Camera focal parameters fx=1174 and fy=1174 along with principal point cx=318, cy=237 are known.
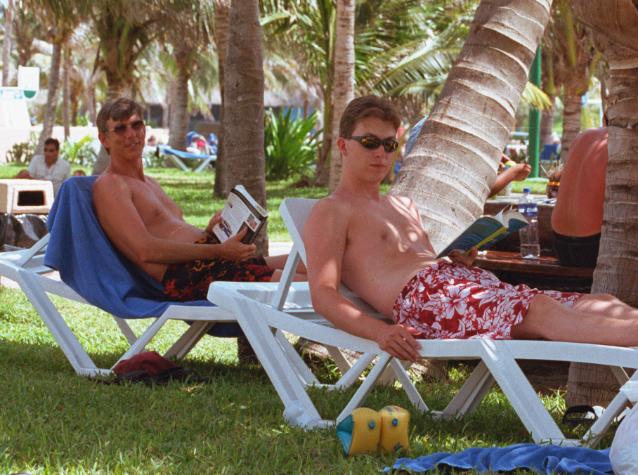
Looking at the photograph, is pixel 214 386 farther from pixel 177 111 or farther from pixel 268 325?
pixel 177 111

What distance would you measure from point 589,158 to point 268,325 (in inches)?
84.7

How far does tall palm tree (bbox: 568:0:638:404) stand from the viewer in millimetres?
4988

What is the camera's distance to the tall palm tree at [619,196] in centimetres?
499

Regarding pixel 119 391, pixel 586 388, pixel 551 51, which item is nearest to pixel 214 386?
pixel 119 391

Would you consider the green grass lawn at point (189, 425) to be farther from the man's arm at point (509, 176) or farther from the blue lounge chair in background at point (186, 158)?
the blue lounge chair in background at point (186, 158)

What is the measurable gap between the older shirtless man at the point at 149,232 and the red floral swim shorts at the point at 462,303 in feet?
4.87

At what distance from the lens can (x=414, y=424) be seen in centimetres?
464

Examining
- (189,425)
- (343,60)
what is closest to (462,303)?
(189,425)

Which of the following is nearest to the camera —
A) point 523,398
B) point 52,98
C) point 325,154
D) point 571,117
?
point 523,398

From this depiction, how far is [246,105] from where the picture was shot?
8.36 meters

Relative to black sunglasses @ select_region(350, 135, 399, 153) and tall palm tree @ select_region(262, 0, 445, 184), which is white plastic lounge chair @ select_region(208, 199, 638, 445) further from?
tall palm tree @ select_region(262, 0, 445, 184)

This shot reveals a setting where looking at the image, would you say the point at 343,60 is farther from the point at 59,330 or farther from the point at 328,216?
the point at 328,216

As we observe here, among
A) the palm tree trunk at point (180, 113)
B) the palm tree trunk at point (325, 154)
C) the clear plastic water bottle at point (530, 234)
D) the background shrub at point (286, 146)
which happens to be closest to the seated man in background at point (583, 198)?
the clear plastic water bottle at point (530, 234)

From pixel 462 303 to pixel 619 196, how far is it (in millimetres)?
1042
